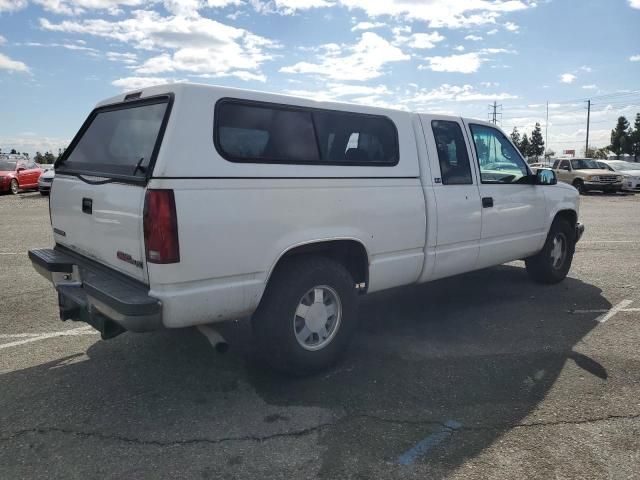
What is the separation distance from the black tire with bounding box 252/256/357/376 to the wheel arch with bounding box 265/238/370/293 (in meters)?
0.07

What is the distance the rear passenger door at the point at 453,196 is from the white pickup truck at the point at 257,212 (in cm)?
2

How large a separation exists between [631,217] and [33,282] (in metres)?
14.2

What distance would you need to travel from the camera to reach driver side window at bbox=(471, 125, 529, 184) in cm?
508

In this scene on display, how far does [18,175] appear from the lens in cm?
2159

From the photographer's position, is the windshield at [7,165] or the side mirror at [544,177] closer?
the side mirror at [544,177]

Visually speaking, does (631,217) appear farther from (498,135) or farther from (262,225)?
(262,225)

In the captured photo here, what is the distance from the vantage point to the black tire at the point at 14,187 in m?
21.4

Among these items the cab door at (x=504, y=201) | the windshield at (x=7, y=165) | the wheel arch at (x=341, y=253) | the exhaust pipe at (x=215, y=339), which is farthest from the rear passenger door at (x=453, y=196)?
the windshield at (x=7, y=165)

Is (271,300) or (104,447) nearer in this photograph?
(104,447)

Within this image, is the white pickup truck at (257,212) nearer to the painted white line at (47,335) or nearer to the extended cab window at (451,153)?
the extended cab window at (451,153)

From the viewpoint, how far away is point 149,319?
117 inches

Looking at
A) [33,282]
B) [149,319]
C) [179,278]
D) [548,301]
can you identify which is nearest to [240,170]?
[179,278]

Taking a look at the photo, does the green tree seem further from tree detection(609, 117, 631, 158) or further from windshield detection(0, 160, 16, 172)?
tree detection(609, 117, 631, 158)

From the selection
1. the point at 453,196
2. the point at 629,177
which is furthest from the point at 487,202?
the point at 629,177
